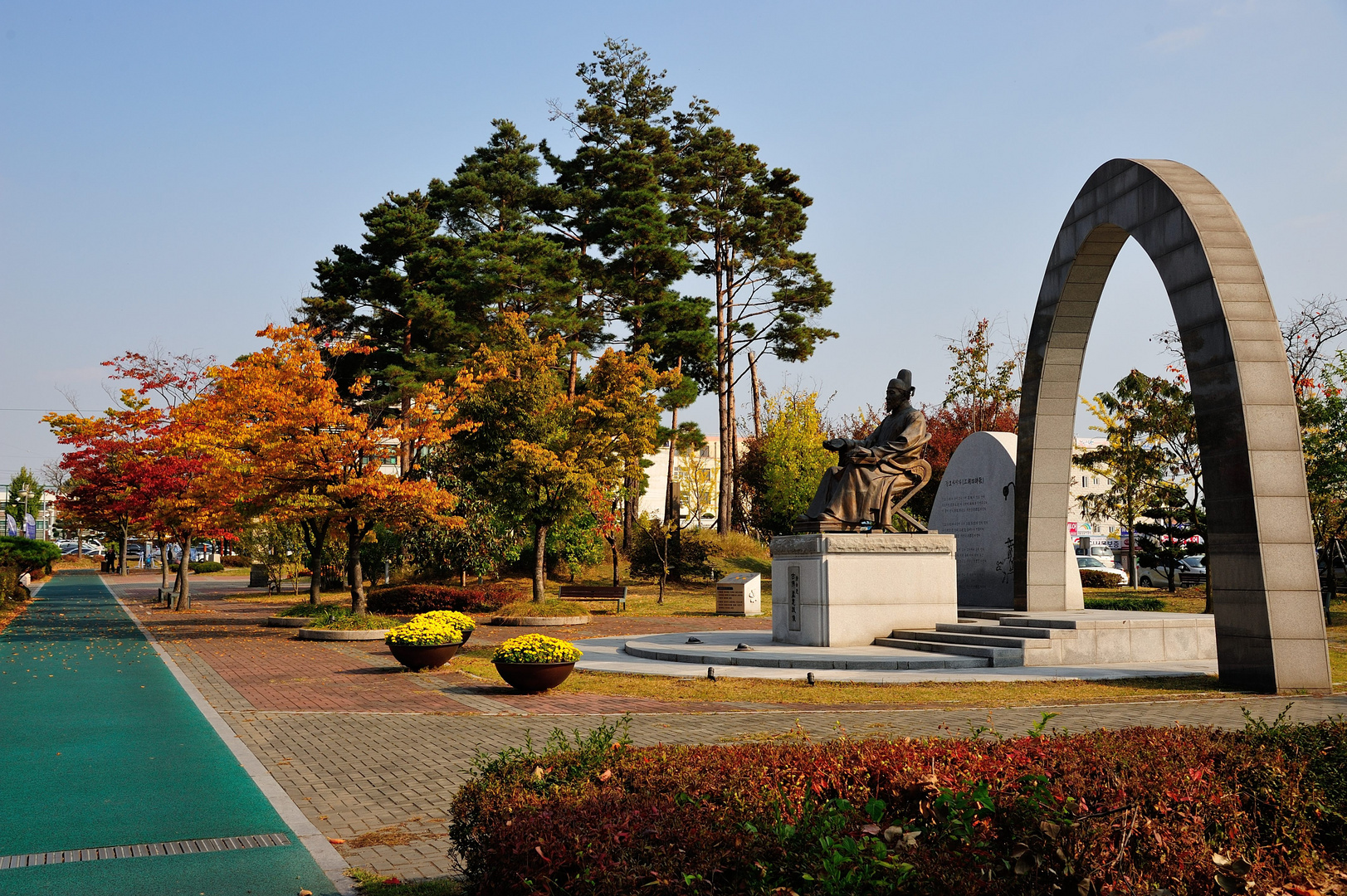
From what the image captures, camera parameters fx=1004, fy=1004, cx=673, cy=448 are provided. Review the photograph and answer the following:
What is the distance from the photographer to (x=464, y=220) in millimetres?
43500

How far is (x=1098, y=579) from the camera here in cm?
3662

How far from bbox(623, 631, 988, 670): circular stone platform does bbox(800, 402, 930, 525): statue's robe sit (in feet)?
7.80

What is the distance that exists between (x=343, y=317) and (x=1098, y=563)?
32.1m

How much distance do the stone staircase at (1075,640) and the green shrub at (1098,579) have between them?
21195 millimetres

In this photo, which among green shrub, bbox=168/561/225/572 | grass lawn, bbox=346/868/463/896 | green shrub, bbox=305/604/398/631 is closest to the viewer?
grass lawn, bbox=346/868/463/896

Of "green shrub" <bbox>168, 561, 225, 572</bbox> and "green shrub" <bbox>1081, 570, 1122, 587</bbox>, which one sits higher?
"green shrub" <bbox>1081, 570, 1122, 587</bbox>

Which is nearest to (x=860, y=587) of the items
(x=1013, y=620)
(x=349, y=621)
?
(x=1013, y=620)

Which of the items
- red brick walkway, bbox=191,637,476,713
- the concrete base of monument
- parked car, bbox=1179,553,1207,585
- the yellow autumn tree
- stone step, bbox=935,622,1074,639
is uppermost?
the yellow autumn tree

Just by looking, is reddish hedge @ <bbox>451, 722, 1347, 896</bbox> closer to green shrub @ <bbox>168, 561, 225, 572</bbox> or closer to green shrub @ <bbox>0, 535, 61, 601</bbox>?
green shrub @ <bbox>0, 535, 61, 601</bbox>

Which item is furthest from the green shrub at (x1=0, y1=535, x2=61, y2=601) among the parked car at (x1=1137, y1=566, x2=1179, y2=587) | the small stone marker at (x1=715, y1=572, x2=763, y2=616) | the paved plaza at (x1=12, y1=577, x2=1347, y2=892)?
the parked car at (x1=1137, y1=566, x2=1179, y2=587)

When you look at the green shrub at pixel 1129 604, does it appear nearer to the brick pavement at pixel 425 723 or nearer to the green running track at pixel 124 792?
the brick pavement at pixel 425 723

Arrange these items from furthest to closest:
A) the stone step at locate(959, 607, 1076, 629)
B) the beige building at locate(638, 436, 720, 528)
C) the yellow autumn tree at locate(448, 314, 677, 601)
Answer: the beige building at locate(638, 436, 720, 528)
the yellow autumn tree at locate(448, 314, 677, 601)
the stone step at locate(959, 607, 1076, 629)

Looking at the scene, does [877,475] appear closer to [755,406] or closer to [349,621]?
[349,621]

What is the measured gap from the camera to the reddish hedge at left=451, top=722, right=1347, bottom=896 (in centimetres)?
379
